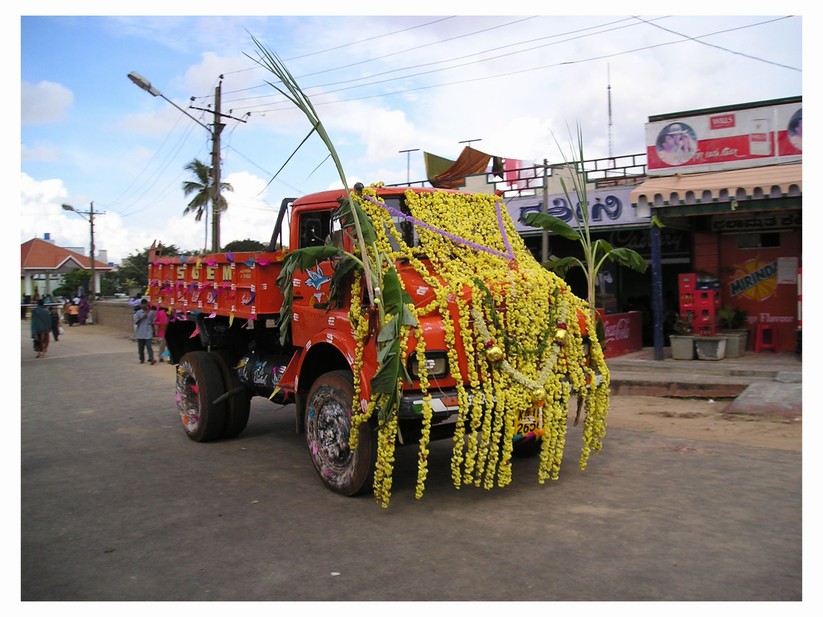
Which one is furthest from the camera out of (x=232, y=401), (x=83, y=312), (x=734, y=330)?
(x=83, y=312)

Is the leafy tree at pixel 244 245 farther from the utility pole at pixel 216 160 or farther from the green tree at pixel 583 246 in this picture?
the utility pole at pixel 216 160

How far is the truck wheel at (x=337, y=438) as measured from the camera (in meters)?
5.44

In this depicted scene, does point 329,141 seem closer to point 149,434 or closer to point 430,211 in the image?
point 430,211

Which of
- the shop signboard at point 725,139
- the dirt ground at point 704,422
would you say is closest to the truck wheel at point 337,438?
the dirt ground at point 704,422

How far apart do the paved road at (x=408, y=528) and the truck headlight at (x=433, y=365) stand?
3.42 feet

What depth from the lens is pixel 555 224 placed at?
21.5 feet

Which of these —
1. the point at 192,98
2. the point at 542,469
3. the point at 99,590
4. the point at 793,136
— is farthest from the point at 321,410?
the point at 192,98

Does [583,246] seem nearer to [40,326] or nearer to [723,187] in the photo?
[723,187]

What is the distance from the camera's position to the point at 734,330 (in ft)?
40.7

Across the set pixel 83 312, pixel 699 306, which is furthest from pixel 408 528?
pixel 83 312

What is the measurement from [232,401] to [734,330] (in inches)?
350

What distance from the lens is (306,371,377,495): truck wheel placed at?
5.44 metres

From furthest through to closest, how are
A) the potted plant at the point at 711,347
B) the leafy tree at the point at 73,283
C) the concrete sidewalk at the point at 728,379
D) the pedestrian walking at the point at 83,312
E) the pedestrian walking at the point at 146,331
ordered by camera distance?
the leafy tree at the point at 73,283 < the pedestrian walking at the point at 83,312 < the pedestrian walking at the point at 146,331 < the potted plant at the point at 711,347 < the concrete sidewalk at the point at 728,379

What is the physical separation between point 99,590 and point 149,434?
459 centimetres
